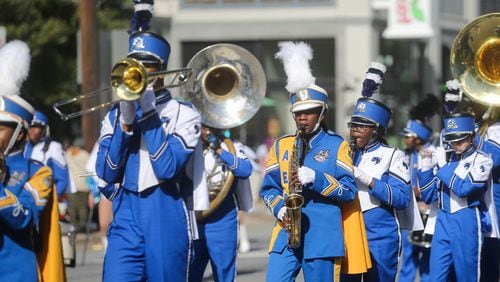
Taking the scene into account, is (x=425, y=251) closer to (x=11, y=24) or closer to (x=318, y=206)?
(x=318, y=206)

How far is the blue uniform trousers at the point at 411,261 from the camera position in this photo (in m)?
13.3

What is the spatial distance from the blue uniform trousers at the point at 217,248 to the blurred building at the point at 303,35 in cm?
2380

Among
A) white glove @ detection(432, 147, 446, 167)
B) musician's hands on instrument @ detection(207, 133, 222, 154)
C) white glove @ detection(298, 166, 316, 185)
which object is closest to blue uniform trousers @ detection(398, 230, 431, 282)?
white glove @ detection(432, 147, 446, 167)

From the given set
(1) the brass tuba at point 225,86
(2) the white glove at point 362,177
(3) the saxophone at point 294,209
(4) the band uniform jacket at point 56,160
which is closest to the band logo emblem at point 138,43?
(3) the saxophone at point 294,209

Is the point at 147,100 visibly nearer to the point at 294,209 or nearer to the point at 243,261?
the point at 294,209

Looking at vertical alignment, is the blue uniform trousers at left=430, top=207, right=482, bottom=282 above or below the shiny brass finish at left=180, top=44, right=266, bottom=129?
below

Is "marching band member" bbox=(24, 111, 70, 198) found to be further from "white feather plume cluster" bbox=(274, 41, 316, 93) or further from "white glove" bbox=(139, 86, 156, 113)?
"white glove" bbox=(139, 86, 156, 113)

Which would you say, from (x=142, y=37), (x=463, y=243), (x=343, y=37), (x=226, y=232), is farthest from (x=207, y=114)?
(x=343, y=37)

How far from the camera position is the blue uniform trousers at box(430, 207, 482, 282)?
10.7m

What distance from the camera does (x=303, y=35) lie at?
117 ft

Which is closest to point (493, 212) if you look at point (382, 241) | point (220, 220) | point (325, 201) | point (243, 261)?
point (382, 241)

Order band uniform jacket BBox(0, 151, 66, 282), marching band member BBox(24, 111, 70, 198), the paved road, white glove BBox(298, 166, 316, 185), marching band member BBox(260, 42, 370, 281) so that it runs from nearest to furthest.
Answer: band uniform jacket BBox(0, 151, 66, 282), white glove BBox(298, 166, 316, 185), marching band member BBox(260, 42, 370, 281), marching band member BBox(24, 111, 70, 198), the paved road

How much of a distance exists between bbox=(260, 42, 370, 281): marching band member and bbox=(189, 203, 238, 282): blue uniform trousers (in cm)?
182

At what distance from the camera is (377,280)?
32.2ft
